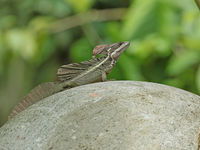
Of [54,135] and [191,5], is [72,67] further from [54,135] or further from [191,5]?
[191,5]

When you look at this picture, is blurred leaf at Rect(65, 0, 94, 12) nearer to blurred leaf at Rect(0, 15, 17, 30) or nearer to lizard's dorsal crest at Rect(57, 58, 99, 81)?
blurred leaf at Rect(0, 15, 17, 30)

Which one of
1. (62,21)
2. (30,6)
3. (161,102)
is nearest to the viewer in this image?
(161,102)

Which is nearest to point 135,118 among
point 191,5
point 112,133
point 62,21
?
point 112,133

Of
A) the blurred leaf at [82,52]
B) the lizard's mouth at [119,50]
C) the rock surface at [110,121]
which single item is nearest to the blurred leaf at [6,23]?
the blurred leaf at [82,52]

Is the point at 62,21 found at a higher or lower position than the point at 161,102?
lower

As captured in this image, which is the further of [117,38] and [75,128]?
[117,38]

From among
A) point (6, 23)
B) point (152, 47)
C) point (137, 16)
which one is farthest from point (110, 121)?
point (6, 23)

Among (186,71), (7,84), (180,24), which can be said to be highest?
(180,24)
